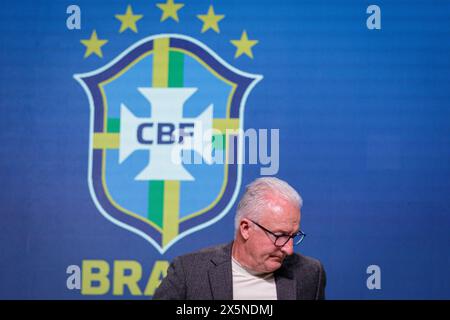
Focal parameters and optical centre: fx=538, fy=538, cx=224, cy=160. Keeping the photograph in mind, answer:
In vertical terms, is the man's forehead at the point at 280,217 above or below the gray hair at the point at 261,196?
below

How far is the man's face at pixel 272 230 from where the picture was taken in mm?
1688

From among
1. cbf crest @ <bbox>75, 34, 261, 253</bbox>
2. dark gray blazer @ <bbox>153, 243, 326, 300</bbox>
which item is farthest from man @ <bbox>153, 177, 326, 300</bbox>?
cbf crest @ <bbox>75, 34, 261, 253</bbox>

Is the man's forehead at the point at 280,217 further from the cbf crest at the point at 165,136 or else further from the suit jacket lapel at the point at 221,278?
the cbf crest at the point at 165,136

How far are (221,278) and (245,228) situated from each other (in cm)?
18

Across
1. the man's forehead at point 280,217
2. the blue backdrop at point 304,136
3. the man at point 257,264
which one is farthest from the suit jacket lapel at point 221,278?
the blue backdrop at point 304,136

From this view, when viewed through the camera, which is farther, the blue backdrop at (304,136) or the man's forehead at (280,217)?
the blue backdrop at (304,136)

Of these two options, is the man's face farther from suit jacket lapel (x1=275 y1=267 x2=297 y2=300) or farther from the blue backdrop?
the blue backdrop

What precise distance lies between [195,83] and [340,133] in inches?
30.6

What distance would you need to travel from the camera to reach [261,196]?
1.72 m

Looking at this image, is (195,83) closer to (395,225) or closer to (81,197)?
(81,197)

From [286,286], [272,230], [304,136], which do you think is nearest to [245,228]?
[272,230]

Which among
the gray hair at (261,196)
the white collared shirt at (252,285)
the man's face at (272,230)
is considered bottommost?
the white collared shirt at (252,285)

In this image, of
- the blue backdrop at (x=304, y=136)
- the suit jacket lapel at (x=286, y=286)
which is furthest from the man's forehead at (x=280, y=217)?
the blue backdrop at (x=304, y=136)
